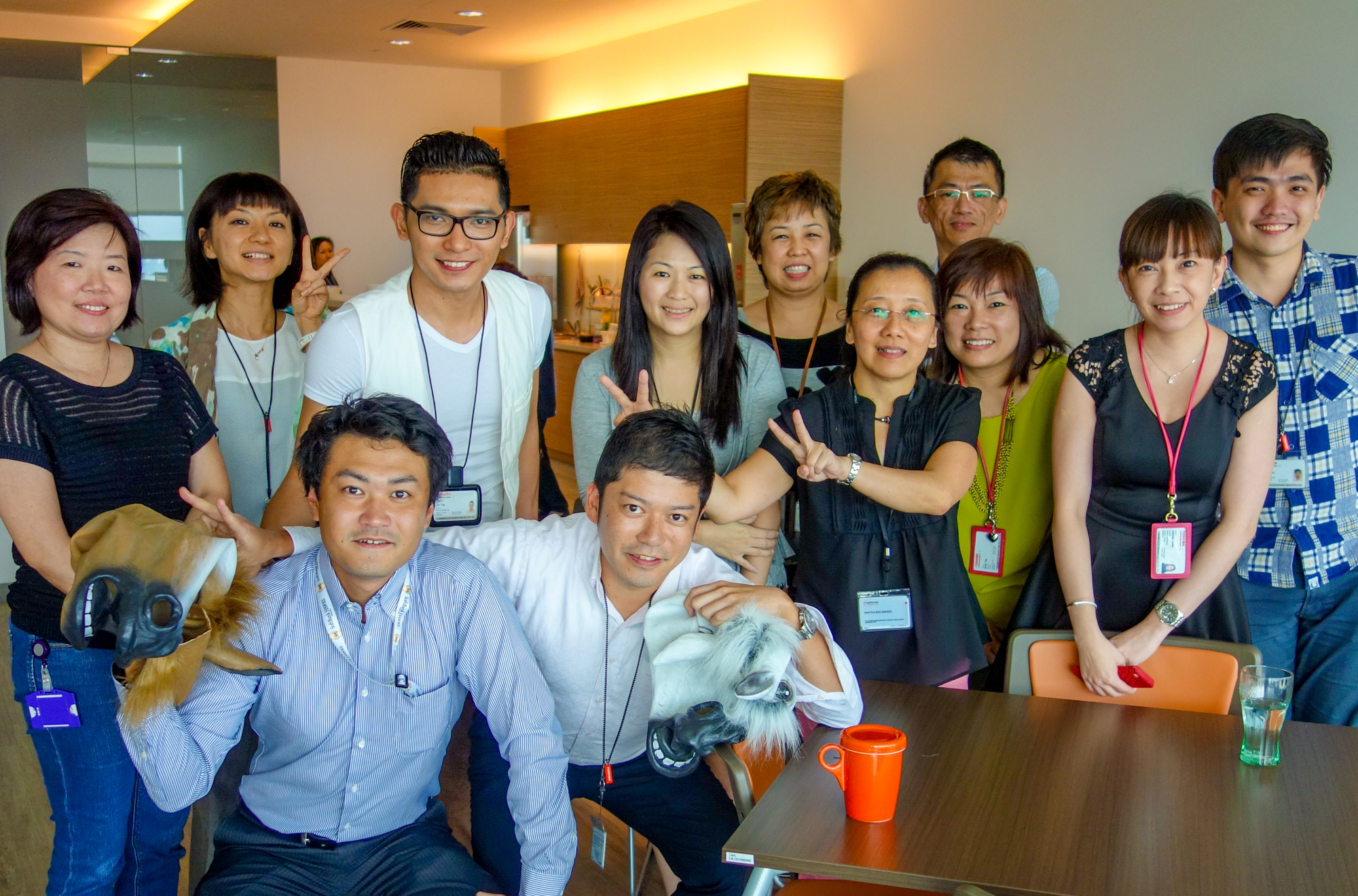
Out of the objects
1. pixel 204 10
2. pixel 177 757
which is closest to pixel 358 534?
pixel 177 757

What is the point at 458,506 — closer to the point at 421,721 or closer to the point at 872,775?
the point at 421,721

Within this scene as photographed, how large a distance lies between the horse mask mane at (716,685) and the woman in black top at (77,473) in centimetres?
108

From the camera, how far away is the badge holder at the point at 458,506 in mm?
2396

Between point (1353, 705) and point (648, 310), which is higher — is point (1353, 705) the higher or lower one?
the lower one

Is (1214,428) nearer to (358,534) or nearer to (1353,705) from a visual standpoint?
(1353,705)

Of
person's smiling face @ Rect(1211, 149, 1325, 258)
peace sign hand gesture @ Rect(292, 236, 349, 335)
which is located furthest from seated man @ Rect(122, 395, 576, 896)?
person's smiling face @ Rect(1211, 149, 1325, 258)

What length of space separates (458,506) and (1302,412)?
6.56 feet

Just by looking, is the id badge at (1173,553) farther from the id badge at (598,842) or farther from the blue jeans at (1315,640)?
the id badge at (598,842)

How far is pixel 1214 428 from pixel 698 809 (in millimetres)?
1364

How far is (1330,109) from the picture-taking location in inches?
162

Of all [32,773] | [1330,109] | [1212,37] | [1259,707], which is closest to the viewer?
[1259,707]

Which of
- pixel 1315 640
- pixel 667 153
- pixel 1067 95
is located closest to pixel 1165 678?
pixel 1315 640

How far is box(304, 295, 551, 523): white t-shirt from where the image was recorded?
2367 mm

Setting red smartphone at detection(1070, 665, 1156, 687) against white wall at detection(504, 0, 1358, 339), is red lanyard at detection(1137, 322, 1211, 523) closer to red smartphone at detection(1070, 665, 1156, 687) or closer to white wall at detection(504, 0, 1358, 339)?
red smartphone at detection(1070, 665, 1156, 687)
